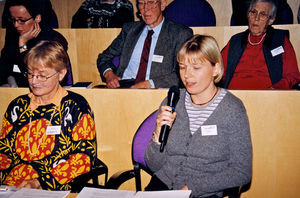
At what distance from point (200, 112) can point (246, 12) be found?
2.16 meters

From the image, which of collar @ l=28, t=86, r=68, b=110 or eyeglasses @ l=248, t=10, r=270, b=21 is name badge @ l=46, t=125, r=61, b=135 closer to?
collar @ l=28, t=86, r=68, b=110

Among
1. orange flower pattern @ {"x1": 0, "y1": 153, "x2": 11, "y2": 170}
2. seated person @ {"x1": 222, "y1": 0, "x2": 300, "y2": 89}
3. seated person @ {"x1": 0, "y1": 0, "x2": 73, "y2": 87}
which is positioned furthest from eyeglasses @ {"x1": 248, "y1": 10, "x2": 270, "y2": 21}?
orange flower pattern @ {"x1": 0, "y1": 153, "x2": 11, "y2": 170}

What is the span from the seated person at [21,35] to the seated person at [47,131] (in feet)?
3.04

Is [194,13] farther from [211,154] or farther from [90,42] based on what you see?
[211,154]

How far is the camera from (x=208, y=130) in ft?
4.83

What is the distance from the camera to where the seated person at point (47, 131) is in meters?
1.64

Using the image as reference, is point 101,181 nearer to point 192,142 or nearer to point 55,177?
point 55,177

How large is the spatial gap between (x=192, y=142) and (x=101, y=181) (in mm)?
921

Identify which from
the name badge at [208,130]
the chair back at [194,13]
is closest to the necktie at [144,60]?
the chair back at [194,13]

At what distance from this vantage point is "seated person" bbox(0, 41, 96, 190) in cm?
164

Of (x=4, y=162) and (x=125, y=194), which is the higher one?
(x=125, y=194)

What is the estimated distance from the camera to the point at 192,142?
4.95 feet

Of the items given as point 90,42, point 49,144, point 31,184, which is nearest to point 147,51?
point 90,42

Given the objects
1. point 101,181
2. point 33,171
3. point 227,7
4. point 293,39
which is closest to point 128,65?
point 101,181
